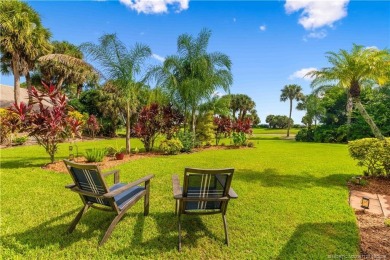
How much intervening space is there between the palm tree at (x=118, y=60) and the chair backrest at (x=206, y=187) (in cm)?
820

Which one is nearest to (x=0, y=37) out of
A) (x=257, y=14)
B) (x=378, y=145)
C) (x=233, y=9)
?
(x=233, y=9)

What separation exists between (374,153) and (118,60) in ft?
35.3

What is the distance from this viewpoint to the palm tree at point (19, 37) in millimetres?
15312

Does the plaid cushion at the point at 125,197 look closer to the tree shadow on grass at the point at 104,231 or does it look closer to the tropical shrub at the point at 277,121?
the tree shadow on grass at the point at 104,231

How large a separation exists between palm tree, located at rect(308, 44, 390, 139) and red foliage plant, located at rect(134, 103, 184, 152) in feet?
26.2

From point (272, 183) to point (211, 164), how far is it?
333 cm

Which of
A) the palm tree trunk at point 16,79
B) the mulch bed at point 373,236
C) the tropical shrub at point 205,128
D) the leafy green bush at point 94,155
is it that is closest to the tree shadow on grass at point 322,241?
the mulch bed at point 373,236

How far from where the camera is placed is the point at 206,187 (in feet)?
10.4

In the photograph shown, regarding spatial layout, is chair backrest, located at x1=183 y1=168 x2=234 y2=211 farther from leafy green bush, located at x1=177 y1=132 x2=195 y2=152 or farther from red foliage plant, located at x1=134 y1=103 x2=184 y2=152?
leafy green bush, located at x1=177 y1=132 x2=195 y2=152

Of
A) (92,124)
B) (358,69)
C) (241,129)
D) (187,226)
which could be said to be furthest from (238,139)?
(92,124)

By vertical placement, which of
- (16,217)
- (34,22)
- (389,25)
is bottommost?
(16,217)

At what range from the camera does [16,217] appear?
3980 mm

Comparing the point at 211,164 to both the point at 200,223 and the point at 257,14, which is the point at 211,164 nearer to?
the point at 200,223

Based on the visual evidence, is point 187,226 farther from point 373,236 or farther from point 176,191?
point 373,236
